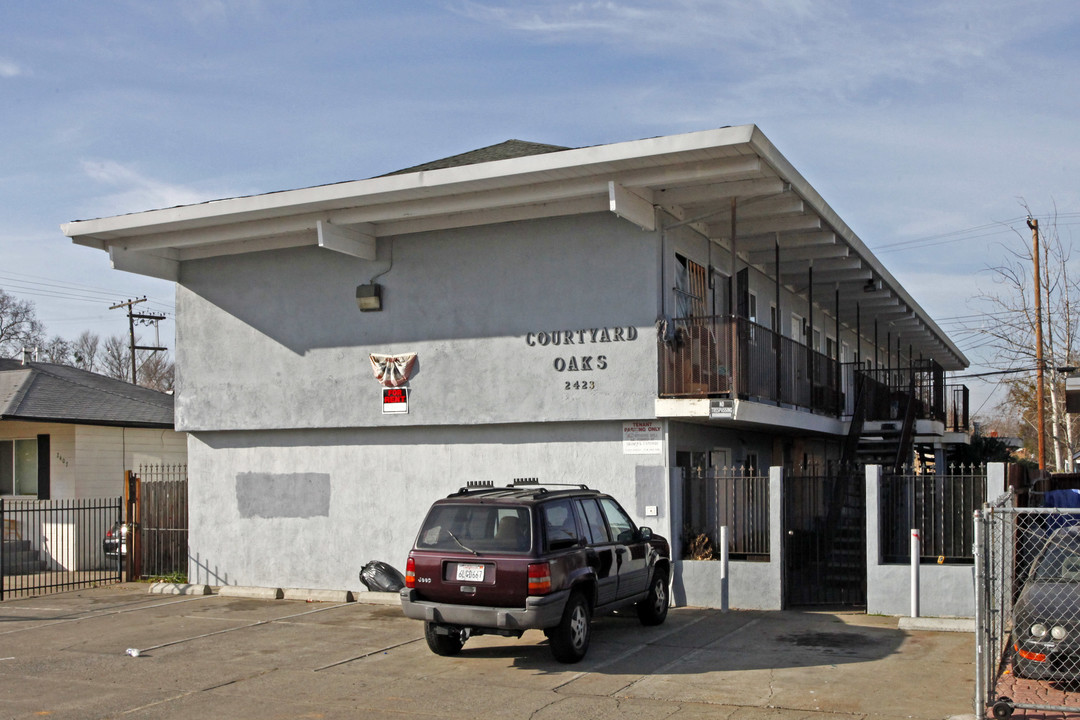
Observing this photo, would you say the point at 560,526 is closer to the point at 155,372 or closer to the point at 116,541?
the point at 116,541

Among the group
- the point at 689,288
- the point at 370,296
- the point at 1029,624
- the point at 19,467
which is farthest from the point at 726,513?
the point at 19,467

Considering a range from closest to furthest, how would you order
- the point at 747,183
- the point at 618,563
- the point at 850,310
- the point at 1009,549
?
the point at 1009,549 → the point at 618,563 → the point at 747,183 → the point at 850,310

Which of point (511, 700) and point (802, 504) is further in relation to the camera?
point (802, 504)

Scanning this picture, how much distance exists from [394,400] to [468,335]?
161 centimetres

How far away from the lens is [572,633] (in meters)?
10.3

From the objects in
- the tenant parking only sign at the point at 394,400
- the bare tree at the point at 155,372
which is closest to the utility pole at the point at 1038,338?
the tenant parking only sign at the point at 394,400

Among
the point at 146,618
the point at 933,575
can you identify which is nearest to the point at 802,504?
the point at 933,575

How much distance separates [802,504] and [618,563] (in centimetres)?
422

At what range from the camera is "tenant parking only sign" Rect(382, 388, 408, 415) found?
15922mm

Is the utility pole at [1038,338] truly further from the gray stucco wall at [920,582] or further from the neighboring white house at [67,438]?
the neighboring white house at [67,438]

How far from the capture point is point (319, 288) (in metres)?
16.8

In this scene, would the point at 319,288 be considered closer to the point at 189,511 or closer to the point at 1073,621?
the point at 189,511

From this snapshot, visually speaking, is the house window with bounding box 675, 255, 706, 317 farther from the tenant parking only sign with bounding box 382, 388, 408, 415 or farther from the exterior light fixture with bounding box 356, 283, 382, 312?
the exterior light fixture with bounding box 356, 283, 382, 312

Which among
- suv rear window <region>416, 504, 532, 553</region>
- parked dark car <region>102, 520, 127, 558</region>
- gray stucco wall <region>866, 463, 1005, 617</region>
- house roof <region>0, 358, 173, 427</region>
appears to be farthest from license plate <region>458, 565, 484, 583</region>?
house roof <region>0, 358, 173, 427</region>
